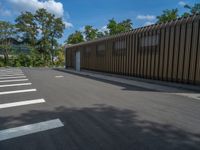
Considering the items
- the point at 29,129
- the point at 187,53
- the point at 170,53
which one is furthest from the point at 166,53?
the point at 29,129

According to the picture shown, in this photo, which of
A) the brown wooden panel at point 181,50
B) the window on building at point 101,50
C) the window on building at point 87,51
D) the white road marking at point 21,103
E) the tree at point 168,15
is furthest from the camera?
the tree at point 168,15

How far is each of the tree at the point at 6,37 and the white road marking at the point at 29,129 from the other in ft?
91.7

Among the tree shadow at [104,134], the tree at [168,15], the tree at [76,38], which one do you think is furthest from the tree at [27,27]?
the tree shadow at [104,134]

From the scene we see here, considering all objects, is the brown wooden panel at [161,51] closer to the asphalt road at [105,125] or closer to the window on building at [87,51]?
the asphalt road at [105,125]

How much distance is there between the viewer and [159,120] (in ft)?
13.0

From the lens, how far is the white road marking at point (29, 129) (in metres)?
3.23

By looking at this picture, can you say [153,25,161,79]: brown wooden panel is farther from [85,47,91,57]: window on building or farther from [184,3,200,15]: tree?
[184,3,200,15]: tree

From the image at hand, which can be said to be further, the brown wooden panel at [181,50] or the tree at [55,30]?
the tree at [55,30]

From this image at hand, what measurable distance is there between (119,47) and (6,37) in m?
22.1

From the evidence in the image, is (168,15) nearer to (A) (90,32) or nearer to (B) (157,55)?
(A) (90,32)

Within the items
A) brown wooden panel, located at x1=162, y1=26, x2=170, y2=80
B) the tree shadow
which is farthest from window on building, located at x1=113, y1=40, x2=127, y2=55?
the tree shadow

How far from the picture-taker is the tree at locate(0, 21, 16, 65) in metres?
27.5

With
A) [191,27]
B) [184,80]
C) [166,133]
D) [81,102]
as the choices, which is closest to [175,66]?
[184,80]

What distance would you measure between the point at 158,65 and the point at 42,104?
258 inches
